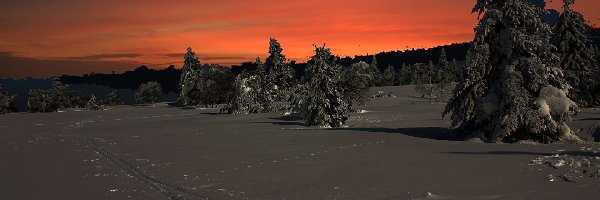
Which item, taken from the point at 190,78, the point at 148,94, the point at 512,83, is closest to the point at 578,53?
the point at 512,83

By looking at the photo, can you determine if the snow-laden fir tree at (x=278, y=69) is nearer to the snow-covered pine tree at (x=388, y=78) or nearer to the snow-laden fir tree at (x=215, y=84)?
the snow-laden fir tree at (x=215, y=84)

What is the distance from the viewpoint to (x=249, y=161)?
15.8 m

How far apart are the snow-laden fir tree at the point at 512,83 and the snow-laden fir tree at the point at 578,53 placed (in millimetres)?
26288

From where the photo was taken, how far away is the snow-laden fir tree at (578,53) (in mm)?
42719

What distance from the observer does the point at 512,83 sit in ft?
62.4

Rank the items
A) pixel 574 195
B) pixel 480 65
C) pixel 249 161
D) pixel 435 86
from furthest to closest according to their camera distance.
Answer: pixel 435 86
pixel 480 65
pixel 249 161
pixel 574 195

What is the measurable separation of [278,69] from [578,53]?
48327 mm

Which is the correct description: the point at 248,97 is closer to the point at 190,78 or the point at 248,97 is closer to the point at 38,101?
the point at 190,78

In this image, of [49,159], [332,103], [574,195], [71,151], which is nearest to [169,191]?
[574,195]

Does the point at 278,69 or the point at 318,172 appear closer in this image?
the point at 318,172

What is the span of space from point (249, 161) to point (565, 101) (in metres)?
12.0

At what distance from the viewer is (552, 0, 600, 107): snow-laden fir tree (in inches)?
1682

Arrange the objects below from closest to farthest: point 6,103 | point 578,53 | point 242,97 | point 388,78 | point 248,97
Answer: point 578,53 < point 242,97 < point 248,97 < point 6,103 < point 388,78

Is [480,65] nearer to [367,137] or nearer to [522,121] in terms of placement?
[522,121]
